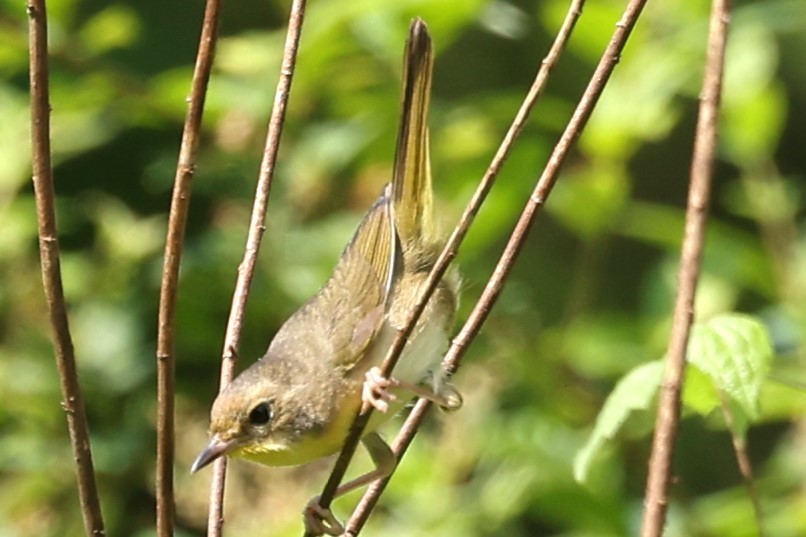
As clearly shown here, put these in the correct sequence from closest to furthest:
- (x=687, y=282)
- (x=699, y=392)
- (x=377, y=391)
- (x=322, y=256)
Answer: (x=687, y=282)
(x=699, y=392)
(x=377, y=391)
(x=322, y=256)

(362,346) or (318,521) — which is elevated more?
(362,346)

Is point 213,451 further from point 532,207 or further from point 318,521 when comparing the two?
point 532,207

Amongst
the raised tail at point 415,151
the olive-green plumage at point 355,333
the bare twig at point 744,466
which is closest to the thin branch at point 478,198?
the bare twig at point 744,466

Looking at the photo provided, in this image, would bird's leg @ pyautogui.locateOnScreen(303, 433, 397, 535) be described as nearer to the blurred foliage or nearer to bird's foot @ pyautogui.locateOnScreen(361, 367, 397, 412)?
bird's foot @ pyautogui.locateOnScreen(361, 367, 397, 412)

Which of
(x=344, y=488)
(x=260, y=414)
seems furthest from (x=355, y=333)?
(x=344, y=488)

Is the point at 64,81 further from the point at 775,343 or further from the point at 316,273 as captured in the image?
the point at 775,343

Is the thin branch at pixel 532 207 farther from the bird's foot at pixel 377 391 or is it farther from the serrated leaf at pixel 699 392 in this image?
the serrated leaf at pixel 699 392
